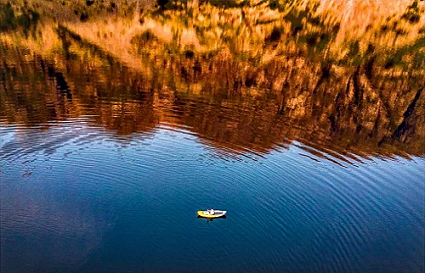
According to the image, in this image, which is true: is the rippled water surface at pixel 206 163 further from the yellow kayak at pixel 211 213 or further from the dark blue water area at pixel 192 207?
the yellow kayak at pixel 211 213

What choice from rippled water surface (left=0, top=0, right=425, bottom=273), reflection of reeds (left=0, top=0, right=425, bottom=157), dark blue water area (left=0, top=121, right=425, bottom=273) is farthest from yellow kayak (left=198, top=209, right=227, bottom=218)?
reflection of reeds (left=0, top=0, right=425, bottom=157)

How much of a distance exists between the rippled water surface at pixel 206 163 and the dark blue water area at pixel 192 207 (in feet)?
0.42

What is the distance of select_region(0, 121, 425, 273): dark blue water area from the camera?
25719mm

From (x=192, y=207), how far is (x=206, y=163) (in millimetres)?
Answer: 8002

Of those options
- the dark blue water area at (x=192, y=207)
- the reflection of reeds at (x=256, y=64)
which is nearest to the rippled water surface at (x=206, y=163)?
the dark blue water area at (x=192, y=207)

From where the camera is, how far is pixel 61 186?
1297 inches

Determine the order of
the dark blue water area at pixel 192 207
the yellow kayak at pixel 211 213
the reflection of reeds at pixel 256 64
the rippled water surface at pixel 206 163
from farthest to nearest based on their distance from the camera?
1. the reflection of reeds at pixel 256 64
2. the yellow kayak at pixel 211 213
3. the rippled water surface at pixel 206 163
4. the dark blue water area at pixel 192 207

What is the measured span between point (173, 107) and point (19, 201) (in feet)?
89.6

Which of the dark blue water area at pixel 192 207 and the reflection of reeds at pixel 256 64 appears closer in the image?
the dark blue water area at pixel 192 207

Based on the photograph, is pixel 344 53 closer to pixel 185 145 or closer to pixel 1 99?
pixel 185 145

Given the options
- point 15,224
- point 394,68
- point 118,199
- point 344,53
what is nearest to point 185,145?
point 118,199

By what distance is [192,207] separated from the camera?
30953 mm

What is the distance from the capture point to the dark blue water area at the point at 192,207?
25.7 metres

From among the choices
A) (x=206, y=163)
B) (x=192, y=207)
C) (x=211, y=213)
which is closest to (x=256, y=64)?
(x=206, y=163)
